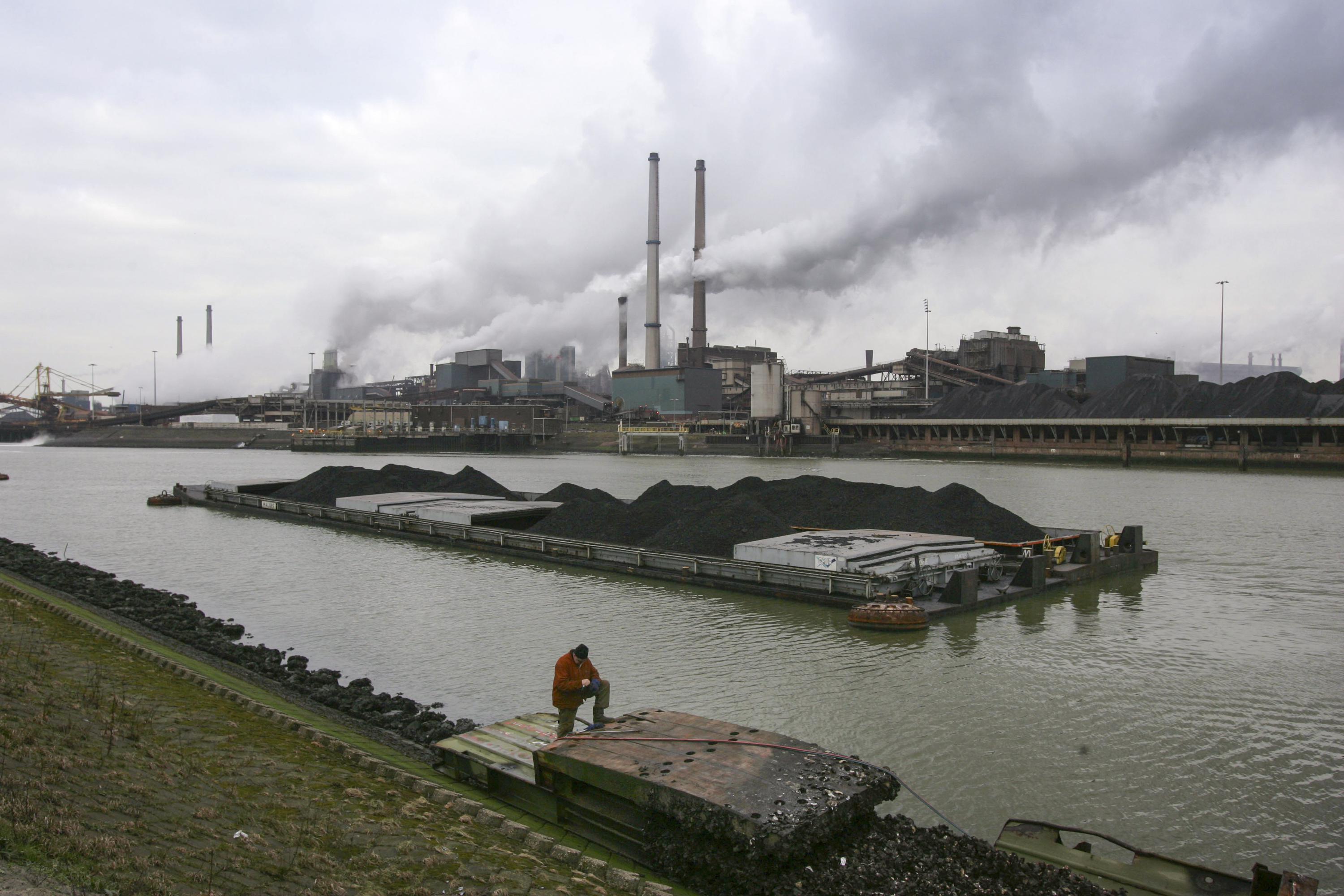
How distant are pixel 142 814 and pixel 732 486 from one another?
22.4 meters

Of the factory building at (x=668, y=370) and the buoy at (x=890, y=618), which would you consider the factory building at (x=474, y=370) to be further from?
the buoy at (x=890, y=618)

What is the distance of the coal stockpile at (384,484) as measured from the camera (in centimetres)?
3428

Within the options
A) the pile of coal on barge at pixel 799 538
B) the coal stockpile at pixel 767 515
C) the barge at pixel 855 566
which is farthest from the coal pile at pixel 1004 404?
the pile of coal on barge at pixel 799 538

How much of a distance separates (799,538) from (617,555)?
4.41 meters

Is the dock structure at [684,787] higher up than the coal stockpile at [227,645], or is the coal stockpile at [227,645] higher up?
the dock structure at [684,787]

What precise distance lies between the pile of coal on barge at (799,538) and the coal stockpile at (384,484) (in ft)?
7.96

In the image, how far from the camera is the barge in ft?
54.1

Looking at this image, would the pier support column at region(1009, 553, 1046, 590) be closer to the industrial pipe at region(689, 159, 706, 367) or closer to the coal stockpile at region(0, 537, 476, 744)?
the coal stockpile at region(0, 537, 476, 744)

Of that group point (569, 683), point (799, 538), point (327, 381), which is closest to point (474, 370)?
point (327, 381)

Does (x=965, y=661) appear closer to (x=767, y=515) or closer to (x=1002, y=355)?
(x=767, y=515)

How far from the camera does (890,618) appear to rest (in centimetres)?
1466

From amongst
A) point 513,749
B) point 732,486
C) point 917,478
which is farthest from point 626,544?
point 917,478

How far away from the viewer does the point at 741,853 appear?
5320 mm

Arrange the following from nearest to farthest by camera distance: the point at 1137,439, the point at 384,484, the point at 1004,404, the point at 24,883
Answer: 1. the point at 24,883
2. the point at 384,484
3. the point at 1137,439
4. the point at 1004,404
